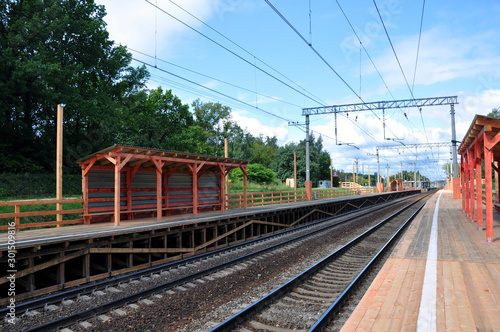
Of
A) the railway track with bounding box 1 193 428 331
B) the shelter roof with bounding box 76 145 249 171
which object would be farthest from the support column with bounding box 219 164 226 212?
the railway track with bounding box 1 193 428 331

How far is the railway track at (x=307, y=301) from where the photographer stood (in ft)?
16.0

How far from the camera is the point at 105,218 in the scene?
38.2 ft

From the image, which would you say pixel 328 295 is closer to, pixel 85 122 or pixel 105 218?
pixel 105 218

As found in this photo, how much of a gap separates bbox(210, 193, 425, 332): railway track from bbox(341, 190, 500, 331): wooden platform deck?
0.58 meters

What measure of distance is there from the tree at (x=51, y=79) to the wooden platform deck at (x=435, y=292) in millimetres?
18805

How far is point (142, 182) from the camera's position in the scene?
1284 cm

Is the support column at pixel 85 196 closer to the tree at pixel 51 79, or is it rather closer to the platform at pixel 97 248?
the platform at pixel 97 248

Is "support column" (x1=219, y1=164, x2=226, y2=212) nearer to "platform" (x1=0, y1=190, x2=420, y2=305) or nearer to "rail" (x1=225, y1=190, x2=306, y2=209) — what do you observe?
"rail" (x1=225, y1=190, x2=306, y2=209)

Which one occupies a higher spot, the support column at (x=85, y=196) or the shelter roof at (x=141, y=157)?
the shelter roof at (x=141, y=157)

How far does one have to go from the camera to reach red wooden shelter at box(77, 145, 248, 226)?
10633 millimetres

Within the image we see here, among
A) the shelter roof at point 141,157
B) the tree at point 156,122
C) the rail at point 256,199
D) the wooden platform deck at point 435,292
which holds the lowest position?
the wooden platform deck at point 435,292

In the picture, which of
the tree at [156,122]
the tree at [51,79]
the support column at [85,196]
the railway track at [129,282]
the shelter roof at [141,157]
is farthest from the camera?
the tree at [156,122]

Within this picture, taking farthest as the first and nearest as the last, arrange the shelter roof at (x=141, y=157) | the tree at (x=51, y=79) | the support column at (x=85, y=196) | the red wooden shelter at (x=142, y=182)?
the tree at (x=51, y=79)
the support column at (x=85, y=196)
the red wooden shelter at (x=142, y=182)
the shelter roof at (x=141, y=157)

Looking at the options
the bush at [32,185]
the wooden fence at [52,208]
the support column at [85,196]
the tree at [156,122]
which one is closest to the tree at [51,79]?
the bush at [32,185]
